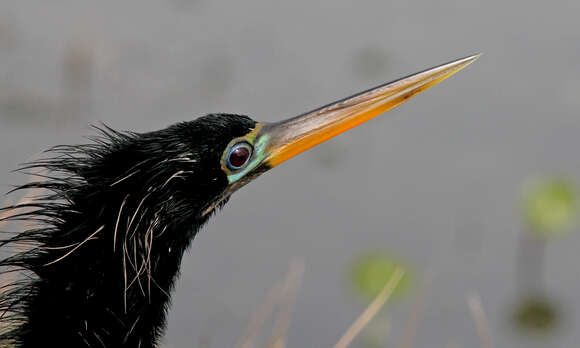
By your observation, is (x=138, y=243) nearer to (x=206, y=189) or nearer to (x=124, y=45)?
(x=206, y=189)

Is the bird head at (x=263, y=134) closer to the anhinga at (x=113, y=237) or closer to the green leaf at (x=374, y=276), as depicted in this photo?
the anhinga at (x=113, y=237)

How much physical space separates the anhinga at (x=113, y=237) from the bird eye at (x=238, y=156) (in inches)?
1.6

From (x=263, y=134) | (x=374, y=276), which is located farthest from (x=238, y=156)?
(x=374, y=276)

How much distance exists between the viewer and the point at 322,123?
2.86 m

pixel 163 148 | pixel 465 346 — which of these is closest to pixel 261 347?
pixel 465 346

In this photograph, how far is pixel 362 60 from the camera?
7.29 m

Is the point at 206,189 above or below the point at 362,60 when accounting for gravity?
above

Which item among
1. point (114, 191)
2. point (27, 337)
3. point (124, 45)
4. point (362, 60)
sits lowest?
point (362, 60)

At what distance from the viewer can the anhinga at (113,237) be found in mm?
2377

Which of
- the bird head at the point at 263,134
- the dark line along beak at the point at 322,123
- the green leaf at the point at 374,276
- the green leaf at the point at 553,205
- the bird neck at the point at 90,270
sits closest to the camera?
the bird neck at the point at 90,270

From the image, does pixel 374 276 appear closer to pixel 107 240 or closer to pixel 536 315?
pixel 536 315

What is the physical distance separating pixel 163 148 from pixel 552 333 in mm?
3952

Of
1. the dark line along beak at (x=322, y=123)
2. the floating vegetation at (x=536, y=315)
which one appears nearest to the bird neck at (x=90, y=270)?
the dark line along beak at (x=322, y=123)

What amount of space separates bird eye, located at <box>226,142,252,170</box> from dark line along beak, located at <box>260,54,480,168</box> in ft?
0.33
